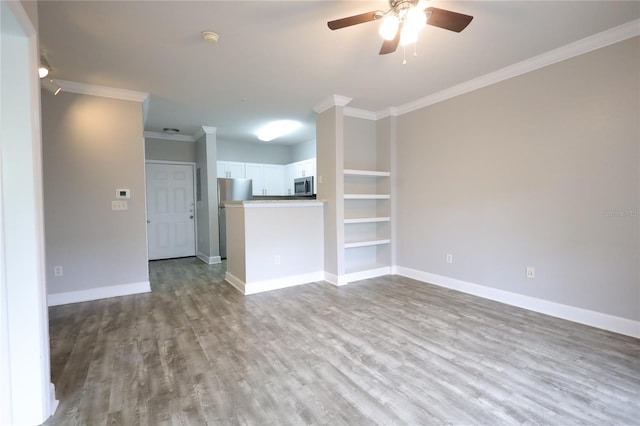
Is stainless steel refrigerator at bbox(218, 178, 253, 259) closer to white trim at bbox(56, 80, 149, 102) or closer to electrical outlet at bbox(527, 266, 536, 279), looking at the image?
white trim at bbox(56, 80, 149, 102)

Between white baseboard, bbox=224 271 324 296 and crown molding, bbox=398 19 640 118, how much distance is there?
290cm

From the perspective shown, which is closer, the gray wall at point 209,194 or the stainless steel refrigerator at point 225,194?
the gray wall at point 209,194

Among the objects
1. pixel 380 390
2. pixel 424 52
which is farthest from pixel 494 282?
pixel 424 52

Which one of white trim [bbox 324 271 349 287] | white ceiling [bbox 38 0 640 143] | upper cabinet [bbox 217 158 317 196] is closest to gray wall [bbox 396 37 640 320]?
Answer: white ceiling [bbox 38 0 640 143]

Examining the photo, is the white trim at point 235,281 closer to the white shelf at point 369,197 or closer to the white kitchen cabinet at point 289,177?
the white shelf at point 369,197

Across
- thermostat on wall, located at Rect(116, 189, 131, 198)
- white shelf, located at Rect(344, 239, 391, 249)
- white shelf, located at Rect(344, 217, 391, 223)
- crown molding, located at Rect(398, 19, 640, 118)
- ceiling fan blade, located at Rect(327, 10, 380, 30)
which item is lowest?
white shelf, located at Rect(344, 239, 391, 249)

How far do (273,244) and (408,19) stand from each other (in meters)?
2.96

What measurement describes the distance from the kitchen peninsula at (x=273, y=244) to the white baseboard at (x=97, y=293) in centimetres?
113

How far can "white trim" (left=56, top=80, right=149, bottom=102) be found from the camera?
3486 mm

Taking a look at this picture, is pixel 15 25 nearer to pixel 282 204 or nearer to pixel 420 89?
Answer: pixel 282 204

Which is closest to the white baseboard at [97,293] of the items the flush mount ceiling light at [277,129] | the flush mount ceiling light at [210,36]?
the flush mount ceiling light at [210,36]

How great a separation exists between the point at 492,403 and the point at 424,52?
9.29 ft

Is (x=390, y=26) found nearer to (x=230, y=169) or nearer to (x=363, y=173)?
(x=363, y=173)

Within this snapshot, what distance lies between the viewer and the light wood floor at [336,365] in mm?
1697
